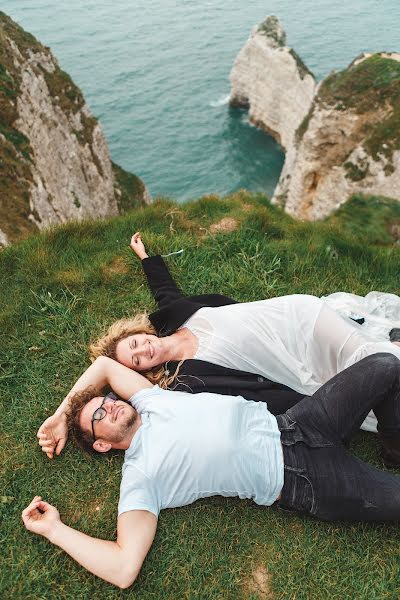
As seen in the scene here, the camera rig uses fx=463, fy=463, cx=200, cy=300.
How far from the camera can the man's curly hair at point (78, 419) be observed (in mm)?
4953

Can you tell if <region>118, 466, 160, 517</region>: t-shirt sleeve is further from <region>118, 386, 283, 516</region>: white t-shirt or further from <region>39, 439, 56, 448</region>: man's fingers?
<region>39, 439, 56, 448</region>: man's fingers

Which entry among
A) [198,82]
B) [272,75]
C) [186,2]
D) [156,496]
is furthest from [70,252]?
[186,2]

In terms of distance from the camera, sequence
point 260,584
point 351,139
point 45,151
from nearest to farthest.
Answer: point 260,584 → point 45,151 → point 351,139

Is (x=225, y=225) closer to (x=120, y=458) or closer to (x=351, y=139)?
(x=120, y=458)

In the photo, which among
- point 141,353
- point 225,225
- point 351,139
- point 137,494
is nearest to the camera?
point 137,494

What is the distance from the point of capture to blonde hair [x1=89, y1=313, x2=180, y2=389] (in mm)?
5512

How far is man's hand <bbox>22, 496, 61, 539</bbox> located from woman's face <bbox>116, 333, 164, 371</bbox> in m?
1.70

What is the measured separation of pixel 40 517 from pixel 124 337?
216cm

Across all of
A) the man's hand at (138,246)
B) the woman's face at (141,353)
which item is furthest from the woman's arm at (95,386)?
the man's hand at (138,246)

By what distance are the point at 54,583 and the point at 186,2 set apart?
12625 centimetres

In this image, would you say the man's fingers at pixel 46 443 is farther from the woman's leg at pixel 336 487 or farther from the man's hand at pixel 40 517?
the woman's leg at pixel 336 487

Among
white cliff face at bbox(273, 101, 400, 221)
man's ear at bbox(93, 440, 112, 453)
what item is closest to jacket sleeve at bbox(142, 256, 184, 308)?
man's ear at bbox(93, 440, 112, 453)

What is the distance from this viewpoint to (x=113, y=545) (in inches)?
168

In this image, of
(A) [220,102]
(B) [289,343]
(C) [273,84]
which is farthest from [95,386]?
(A) [220,102]
